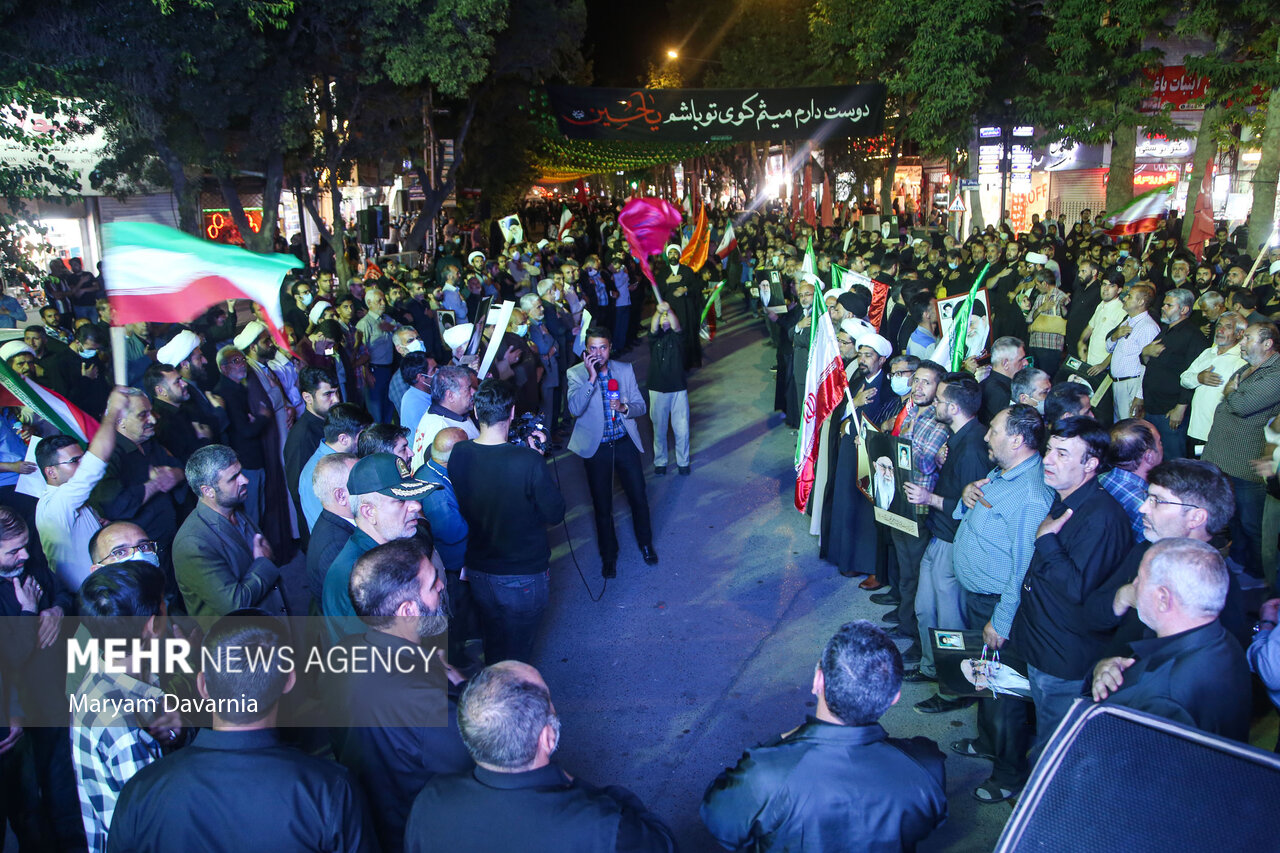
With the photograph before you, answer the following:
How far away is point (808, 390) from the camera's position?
746 centimetres

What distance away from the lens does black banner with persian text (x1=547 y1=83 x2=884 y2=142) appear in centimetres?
2131

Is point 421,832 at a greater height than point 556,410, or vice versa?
point 421,832

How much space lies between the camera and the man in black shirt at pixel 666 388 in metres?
9.91

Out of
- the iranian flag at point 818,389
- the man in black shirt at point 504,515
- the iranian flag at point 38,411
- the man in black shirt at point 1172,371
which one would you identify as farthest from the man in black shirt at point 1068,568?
the iranian flag at point 38,411

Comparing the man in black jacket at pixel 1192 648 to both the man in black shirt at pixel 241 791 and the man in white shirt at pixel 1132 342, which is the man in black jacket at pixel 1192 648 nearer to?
the man in black shirt at pixel 241 791

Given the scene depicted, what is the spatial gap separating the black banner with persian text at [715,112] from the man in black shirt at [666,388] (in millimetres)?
12591

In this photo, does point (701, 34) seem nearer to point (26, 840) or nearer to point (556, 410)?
point (556, 410)

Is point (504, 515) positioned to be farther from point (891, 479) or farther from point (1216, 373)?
point (1216, 373)

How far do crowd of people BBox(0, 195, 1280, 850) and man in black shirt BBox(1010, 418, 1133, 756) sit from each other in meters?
0.01

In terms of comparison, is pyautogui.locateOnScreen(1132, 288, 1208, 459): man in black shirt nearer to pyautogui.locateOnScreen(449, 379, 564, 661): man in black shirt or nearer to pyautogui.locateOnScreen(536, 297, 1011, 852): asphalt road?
pyautogui.locateOnScreen(536, 297, 1011, 852): asphalt road

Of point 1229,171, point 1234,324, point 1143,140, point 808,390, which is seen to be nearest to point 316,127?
point 808,390

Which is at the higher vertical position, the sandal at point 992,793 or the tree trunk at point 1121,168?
the tree trunk at point 1121,168

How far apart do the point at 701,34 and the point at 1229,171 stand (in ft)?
70.2

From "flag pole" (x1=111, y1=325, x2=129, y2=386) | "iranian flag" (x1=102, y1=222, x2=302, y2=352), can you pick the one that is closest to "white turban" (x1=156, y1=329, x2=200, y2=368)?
"iranian flag" (x1=102, y1=222, x2=302, y2=352)
